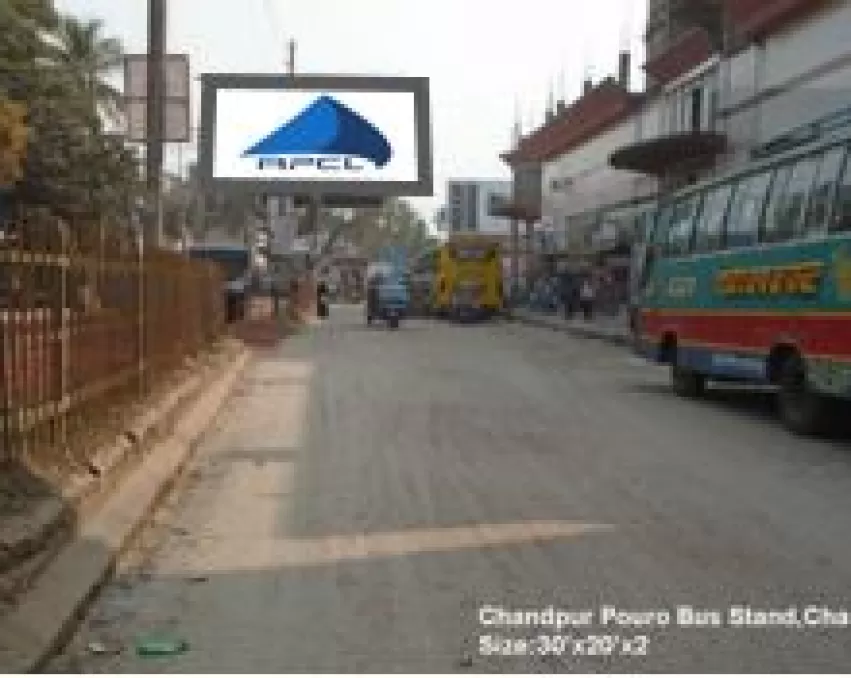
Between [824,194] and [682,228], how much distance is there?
Result: 5604 millimetres

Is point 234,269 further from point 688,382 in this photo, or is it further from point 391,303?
point 688,382

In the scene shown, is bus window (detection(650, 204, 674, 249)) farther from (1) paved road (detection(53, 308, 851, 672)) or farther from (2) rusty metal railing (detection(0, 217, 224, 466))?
(2) rusty metal railing (detection(0, 217, 224, 466))

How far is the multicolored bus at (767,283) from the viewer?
15156 millimetres

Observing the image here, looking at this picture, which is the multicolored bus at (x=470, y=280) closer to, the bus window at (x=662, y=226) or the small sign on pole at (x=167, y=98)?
the small sign on pole at (x=167, y=98)

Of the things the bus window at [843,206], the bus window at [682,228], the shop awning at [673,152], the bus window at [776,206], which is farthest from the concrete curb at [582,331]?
the bus window at [843,206]

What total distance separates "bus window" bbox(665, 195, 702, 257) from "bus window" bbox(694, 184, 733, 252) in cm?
33

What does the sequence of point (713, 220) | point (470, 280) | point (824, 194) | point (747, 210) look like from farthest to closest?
point (470, 280)
point (713, 220)
point (747, 210)
point (824, 194)

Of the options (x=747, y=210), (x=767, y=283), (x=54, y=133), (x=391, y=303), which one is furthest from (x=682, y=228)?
(x=391, y=303)

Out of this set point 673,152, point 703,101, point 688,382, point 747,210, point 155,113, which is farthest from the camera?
point 703,101

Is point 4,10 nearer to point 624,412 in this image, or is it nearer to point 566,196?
point 624,412

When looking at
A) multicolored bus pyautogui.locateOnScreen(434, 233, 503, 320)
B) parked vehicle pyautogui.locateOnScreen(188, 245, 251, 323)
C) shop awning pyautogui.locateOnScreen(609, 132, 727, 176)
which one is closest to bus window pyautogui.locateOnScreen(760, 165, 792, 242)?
shop awning pyautogui.locateOnScreen(609, 132, 727, 176)

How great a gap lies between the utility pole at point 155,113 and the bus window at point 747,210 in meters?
7.77

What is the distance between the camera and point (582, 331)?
44.3 meters

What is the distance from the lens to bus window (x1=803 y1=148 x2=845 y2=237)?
605 inches
